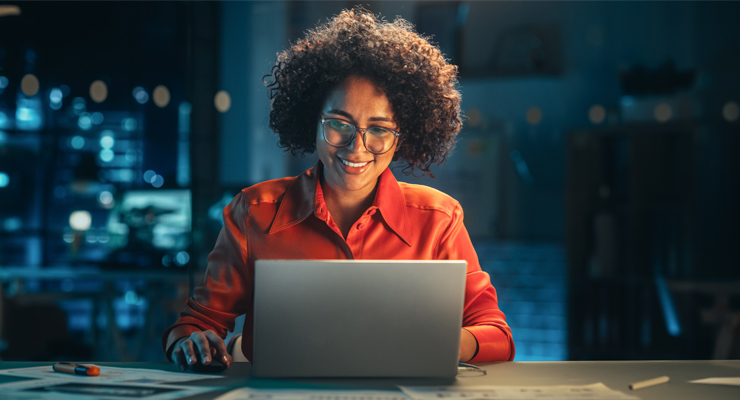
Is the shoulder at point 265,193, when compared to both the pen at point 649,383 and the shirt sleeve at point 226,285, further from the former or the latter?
the pen at point 649,383

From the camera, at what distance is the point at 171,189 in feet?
12.3

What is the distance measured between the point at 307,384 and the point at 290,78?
988mm

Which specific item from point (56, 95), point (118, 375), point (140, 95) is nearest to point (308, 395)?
point (118, 375)

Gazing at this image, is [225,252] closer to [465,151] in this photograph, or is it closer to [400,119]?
[400,119]

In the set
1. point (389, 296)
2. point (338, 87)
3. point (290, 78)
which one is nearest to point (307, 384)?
point (389, 296)

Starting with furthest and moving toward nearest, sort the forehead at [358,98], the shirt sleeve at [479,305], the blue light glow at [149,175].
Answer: the blue light glow at [149,175] → the forehead at [358,98] → the shirt sleeve at [479,305]

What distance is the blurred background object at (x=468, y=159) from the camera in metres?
3.56

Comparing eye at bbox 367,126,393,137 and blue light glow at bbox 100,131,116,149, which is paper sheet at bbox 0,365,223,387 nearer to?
eye at bbox 367,126,393,137

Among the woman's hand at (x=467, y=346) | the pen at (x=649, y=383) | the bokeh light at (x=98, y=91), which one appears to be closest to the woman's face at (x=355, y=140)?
the woman's hand at (x=467, y=346)

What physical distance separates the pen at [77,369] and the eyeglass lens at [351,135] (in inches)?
27.2

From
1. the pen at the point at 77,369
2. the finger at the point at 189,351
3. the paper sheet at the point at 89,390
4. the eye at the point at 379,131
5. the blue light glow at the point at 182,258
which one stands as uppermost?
the eye at the point at 379,131

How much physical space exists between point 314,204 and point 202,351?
472 millimetres

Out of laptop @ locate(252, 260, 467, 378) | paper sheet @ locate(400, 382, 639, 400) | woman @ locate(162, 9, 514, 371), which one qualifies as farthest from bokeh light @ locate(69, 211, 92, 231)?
paper sheet @ locate(400, 382, 639, 400)

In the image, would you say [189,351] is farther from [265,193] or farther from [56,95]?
[56,95]
